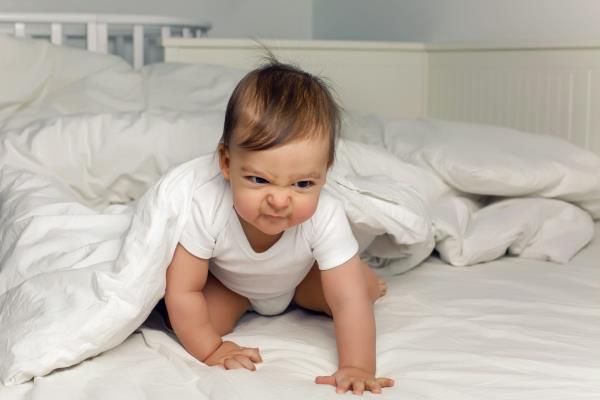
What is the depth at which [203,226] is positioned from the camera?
4.35 feet

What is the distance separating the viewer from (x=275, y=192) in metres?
1.20

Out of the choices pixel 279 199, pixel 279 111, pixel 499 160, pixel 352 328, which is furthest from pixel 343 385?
pixel 499 160

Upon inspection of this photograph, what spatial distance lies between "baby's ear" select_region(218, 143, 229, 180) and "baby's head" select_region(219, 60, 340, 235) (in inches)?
0.7

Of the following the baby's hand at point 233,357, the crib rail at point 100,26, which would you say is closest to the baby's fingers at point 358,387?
the baby's hand at point 233,357

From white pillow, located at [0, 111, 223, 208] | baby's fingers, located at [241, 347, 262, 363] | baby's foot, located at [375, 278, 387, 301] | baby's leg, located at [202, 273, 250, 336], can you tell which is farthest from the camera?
white pillow, located at [0, 111, 223, 208]

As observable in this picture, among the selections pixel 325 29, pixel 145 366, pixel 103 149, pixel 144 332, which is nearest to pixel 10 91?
pixel 103 149

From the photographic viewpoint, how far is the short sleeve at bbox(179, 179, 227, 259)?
1327 millimetres

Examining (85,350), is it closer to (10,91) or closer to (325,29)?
(10,91)

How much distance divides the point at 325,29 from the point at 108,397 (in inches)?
97.9

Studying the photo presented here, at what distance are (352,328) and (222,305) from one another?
234 millimetres

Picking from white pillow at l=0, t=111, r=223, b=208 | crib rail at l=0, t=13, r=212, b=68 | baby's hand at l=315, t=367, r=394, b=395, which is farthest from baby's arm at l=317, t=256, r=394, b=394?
crib rail at l=0, t=13, r=212, b=68

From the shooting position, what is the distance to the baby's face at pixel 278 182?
1191 millimetres

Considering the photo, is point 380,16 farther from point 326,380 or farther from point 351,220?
point 326,380

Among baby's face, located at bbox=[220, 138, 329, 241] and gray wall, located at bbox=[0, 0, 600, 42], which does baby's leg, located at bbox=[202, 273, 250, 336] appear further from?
gray wall, located at bbox=[0, 0, 600, 42]
